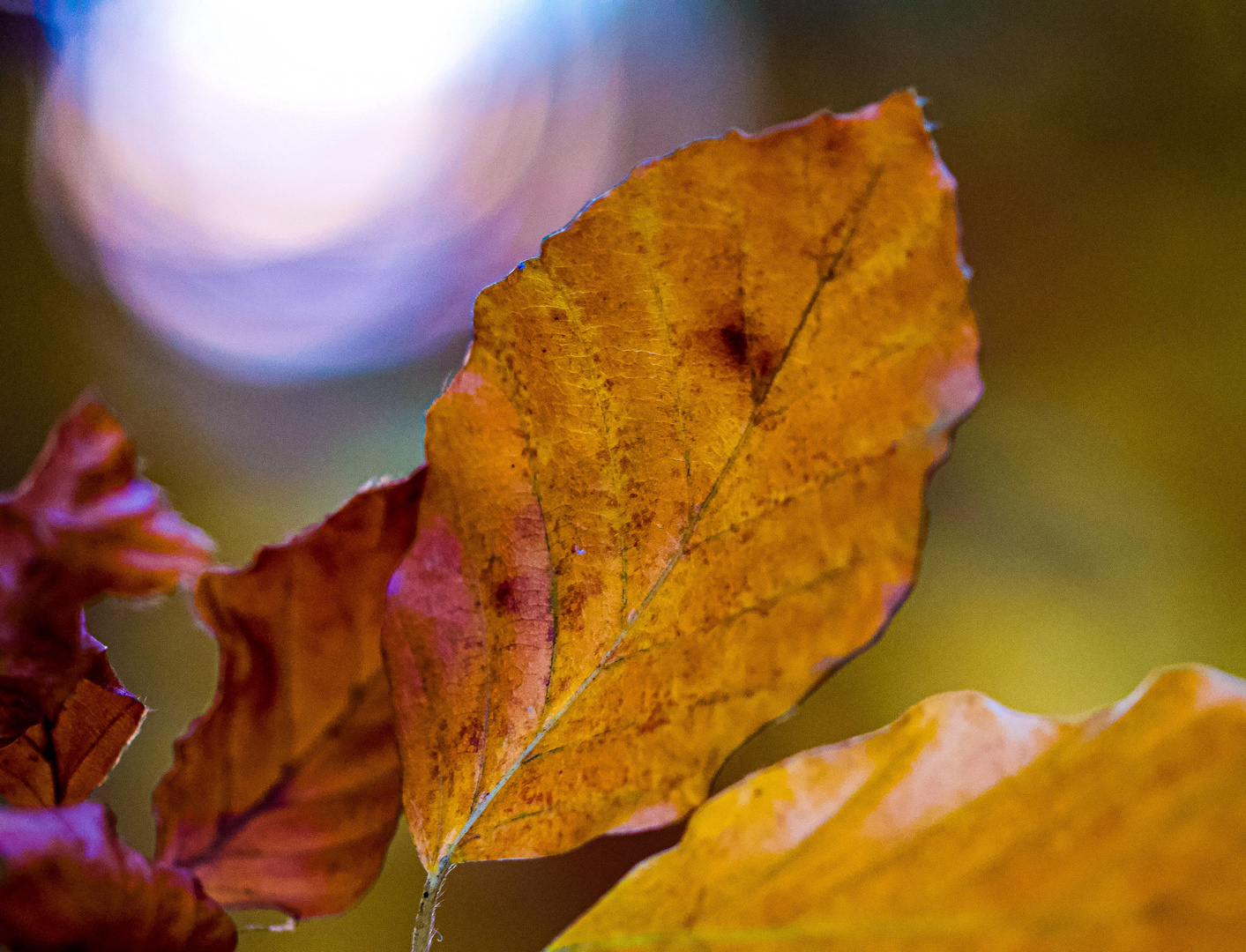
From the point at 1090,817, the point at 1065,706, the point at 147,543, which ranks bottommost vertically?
the point at 1065,706

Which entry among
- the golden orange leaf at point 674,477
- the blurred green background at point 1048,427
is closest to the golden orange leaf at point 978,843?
the golden orange leaf at point 674,477

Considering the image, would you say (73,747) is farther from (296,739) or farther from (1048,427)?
(1048,427)

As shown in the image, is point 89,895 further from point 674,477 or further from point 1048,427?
point 1048,427

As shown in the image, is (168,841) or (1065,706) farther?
(1065,706)

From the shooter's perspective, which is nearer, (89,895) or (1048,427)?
(89,895)

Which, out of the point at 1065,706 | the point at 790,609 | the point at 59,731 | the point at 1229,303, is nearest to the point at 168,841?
the point at 59,731

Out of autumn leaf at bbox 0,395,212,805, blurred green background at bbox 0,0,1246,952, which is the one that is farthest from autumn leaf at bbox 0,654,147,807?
blurred green background at bbox 0,0,1246,952

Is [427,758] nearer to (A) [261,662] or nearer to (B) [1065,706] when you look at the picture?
(A) [261,662]

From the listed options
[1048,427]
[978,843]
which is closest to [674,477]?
[978,843]
